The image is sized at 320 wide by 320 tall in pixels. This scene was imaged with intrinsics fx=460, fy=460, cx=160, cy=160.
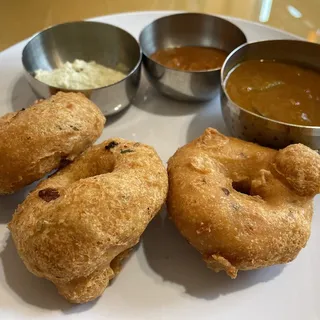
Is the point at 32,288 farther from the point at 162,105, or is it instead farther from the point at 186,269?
the point at 162,105

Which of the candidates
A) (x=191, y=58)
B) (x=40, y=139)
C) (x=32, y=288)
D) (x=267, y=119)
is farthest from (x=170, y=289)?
(x=191, y=58)

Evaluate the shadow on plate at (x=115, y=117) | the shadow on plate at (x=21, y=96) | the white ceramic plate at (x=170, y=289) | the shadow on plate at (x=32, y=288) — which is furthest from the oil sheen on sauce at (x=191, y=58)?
the shadow on plate at (x=32, y=288)

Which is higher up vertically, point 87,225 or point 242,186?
point 87,225

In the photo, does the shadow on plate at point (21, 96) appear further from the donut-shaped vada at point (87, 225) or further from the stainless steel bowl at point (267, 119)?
the stainless steel bowl at point (267, 119)

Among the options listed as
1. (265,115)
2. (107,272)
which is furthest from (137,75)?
(107,272)

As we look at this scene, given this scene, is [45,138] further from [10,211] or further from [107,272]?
[107,272]

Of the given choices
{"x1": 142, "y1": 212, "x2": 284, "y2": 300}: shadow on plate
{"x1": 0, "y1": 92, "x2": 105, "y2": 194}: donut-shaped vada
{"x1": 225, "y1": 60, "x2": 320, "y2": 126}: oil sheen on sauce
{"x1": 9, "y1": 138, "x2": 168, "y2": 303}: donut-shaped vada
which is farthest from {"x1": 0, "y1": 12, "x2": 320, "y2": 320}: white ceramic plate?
{"x1": 225, "y1": 60, "x2": 320, "y2": 126}: oil sheen on sauce

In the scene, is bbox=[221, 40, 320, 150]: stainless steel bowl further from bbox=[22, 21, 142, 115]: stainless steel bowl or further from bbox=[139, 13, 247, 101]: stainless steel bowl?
bbox=[22, 21, 142, 115]: stainless steel bowl
